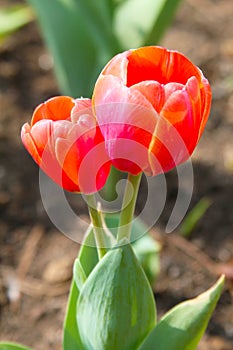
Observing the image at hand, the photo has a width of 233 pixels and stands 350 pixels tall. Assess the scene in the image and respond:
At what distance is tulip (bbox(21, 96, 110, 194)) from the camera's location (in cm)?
89

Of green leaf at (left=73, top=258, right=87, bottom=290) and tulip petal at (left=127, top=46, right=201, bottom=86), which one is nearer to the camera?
tulip petal at (left=127, top=46, right=201, bottom=86)

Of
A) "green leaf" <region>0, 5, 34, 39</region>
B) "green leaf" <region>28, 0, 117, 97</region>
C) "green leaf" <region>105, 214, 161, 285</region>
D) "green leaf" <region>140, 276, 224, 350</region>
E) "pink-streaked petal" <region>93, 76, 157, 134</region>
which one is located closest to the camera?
"pink-streaked petal" <region>93, 76, 157, 134</region>

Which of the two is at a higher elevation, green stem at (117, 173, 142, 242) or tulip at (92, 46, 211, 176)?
tulip at (92, 46, 211, 176)

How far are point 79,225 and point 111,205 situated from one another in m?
0.09

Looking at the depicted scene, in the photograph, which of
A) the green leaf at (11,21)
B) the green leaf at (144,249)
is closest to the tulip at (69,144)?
the green leaf at (144,249)

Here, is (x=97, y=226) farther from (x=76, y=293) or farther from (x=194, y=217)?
(x=194, y=217)

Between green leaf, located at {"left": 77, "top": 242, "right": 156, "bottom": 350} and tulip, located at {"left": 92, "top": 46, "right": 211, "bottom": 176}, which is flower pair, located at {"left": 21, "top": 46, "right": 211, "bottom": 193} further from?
green leaf, located at {"left": 77, "top": 242, "right": 156, "bottom": 350}

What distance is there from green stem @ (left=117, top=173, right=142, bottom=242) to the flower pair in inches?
2.1

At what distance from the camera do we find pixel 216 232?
6.04 feet

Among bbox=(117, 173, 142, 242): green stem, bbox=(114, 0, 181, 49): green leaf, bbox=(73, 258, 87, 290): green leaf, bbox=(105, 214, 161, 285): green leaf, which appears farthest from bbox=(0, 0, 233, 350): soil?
bbox=(117, 173, 142, 242): green stem

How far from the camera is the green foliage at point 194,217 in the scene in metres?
1.82

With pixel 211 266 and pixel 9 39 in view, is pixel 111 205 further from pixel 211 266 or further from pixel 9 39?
pixel 9 39

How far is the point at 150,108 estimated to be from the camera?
85 cm

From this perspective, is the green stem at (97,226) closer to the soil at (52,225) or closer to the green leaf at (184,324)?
the green leaf at (184,324)
